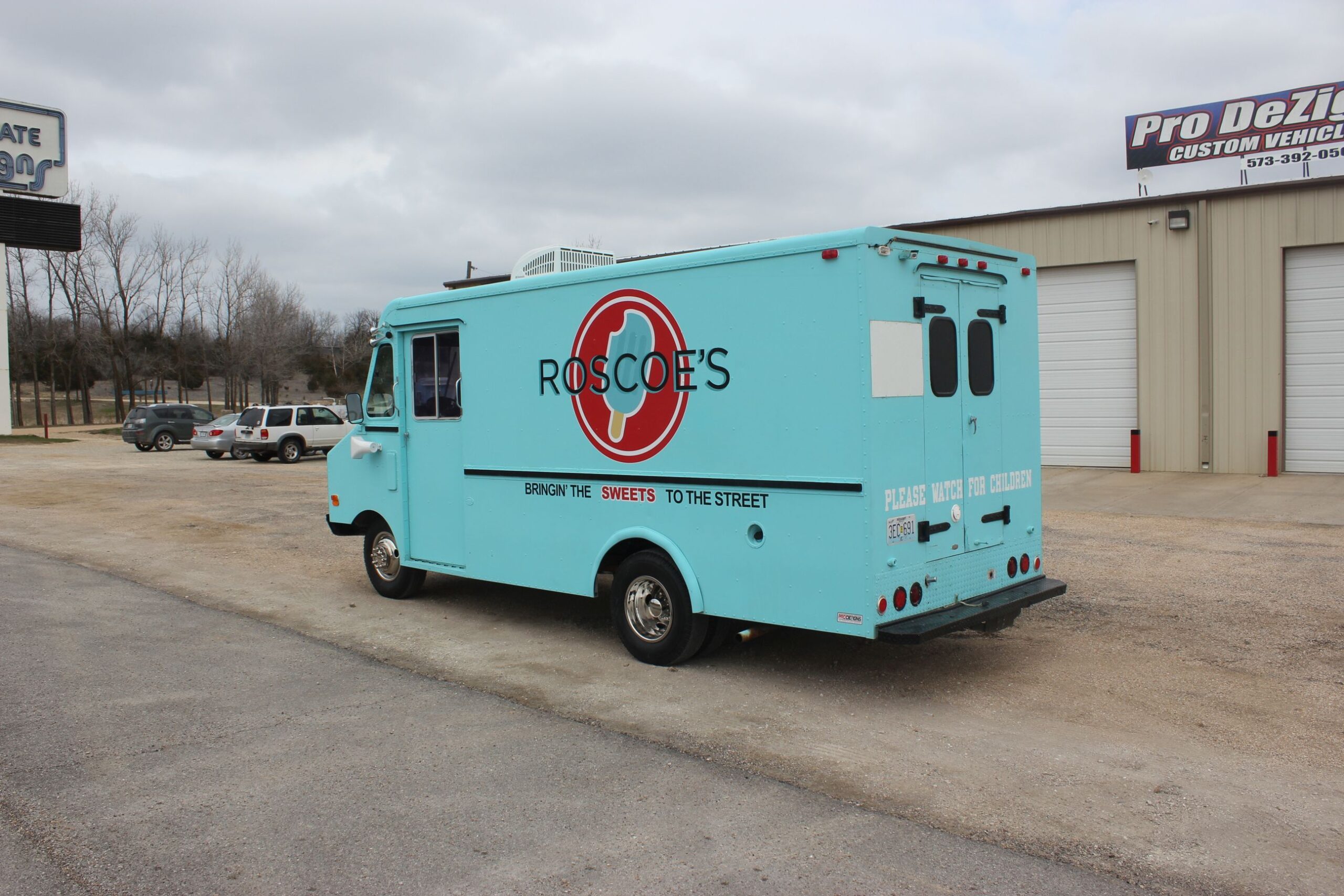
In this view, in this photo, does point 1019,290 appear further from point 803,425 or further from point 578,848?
point 578,848

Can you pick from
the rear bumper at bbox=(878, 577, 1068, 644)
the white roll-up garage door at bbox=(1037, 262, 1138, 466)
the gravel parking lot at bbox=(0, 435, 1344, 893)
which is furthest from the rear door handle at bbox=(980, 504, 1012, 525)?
the white roll-up garage door at bbox=(1037, 262, 1138, 466)

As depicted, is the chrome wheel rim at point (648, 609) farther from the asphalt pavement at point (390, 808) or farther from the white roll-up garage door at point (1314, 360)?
the white roll-up garage door at point (1314, 360)

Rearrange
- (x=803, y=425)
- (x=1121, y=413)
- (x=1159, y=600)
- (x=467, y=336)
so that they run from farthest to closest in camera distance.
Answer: (x=1121, y=413) < (x=1159, y=600) < (x=467, y=336) < (x=803, y=425)

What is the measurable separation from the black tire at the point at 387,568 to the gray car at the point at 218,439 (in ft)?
70.4

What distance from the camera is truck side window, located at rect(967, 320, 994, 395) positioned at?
627 centimetres

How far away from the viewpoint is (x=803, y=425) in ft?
18.9

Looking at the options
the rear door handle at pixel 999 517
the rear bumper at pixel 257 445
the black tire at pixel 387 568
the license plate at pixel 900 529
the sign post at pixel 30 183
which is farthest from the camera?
the sign post at pixel 30 183

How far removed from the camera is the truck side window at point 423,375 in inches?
325

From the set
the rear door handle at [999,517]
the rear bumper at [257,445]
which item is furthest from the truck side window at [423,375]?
the rear bumper at [257,445]

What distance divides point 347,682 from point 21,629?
3.51 metres

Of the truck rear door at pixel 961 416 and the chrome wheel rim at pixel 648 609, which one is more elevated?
the truck rear door at pixel 961 416

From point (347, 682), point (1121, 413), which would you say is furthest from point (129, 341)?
point (347, 682)

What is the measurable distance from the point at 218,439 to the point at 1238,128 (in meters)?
26.7

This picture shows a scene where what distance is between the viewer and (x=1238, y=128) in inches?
762
